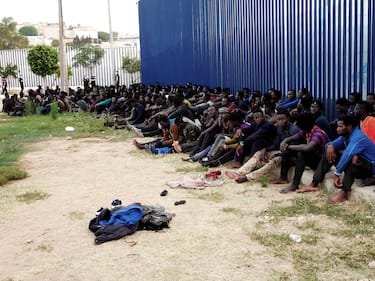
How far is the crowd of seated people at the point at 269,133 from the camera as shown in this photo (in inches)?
240

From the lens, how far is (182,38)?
19297 mm

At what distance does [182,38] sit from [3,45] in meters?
41.6

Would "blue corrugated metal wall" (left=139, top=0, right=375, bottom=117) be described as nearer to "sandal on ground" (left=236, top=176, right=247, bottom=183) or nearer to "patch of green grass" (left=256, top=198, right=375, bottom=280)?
"sandal on ground" (left=236, top=176, right=247, bottom=183)

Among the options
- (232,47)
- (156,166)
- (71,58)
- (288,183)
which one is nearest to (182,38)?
(232,47)

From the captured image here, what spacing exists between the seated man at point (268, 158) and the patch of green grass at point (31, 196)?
8.97 feet

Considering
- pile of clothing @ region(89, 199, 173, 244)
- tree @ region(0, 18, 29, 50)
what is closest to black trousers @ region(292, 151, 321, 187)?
pile of clothing @ region(89, 199, 173, 244)

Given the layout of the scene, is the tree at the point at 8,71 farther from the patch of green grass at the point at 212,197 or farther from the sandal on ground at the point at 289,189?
the sandal on ground at the point at 289,189

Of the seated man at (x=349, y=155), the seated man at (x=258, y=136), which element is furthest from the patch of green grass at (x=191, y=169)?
the seated man at (x=349, y=155)

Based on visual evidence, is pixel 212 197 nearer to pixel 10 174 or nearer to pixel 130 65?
pixel 10 174

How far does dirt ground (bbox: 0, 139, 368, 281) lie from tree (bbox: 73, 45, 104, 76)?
27.0 metres

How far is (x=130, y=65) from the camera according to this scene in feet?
112

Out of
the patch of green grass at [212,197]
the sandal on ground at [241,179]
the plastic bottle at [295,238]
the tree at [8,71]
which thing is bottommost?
the patch of green grass at [212,197]

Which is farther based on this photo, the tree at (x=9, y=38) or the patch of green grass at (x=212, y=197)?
the tree at (x=9, y=38)

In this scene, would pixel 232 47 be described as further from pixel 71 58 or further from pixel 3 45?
pixel 3 45
